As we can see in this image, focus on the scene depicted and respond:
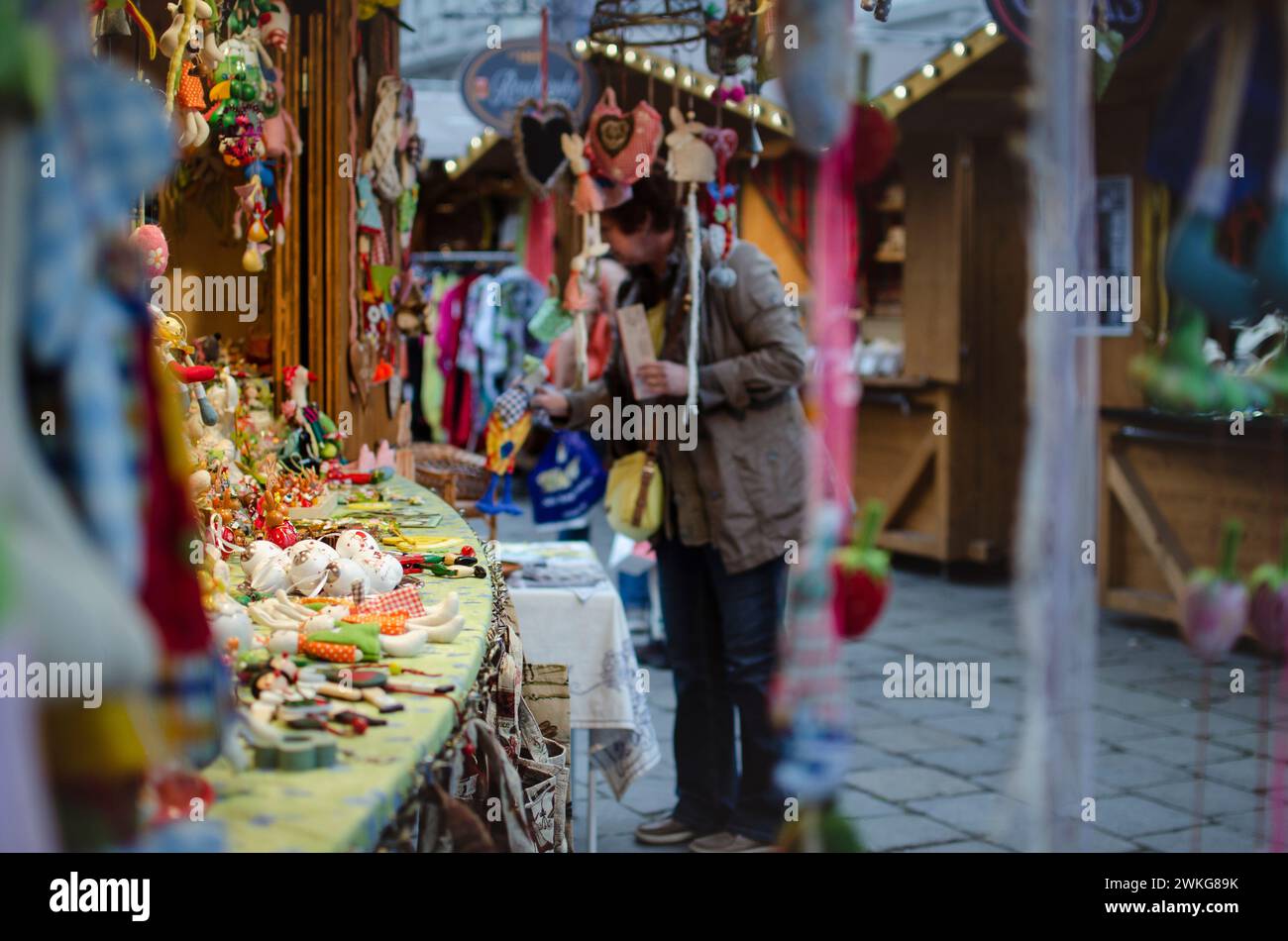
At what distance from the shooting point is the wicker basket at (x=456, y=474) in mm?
4949

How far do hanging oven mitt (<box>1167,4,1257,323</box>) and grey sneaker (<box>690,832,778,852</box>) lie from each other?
107 inches

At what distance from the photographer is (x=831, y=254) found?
143 cm

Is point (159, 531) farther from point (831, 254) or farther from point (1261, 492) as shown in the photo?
point (1261, 492)

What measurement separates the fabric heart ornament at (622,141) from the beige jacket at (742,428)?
0.38m

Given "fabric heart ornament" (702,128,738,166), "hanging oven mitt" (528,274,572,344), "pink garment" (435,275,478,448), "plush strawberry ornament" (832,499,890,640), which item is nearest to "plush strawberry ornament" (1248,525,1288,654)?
"plush strawberry ornament" (832,499,890,640)

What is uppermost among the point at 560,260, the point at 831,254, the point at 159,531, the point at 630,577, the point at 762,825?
the point at 560,260

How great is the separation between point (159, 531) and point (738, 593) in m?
2.77

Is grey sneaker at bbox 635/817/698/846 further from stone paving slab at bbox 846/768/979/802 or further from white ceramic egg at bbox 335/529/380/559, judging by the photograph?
white ceramic egg at bbox 335/529/380/559

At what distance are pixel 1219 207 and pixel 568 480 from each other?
12.1 ft

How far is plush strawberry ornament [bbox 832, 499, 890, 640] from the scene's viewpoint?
56.2 inches

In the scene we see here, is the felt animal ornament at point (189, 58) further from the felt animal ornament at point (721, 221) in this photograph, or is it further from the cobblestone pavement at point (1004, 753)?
the cobblestone pavement at point (1004, 753)
